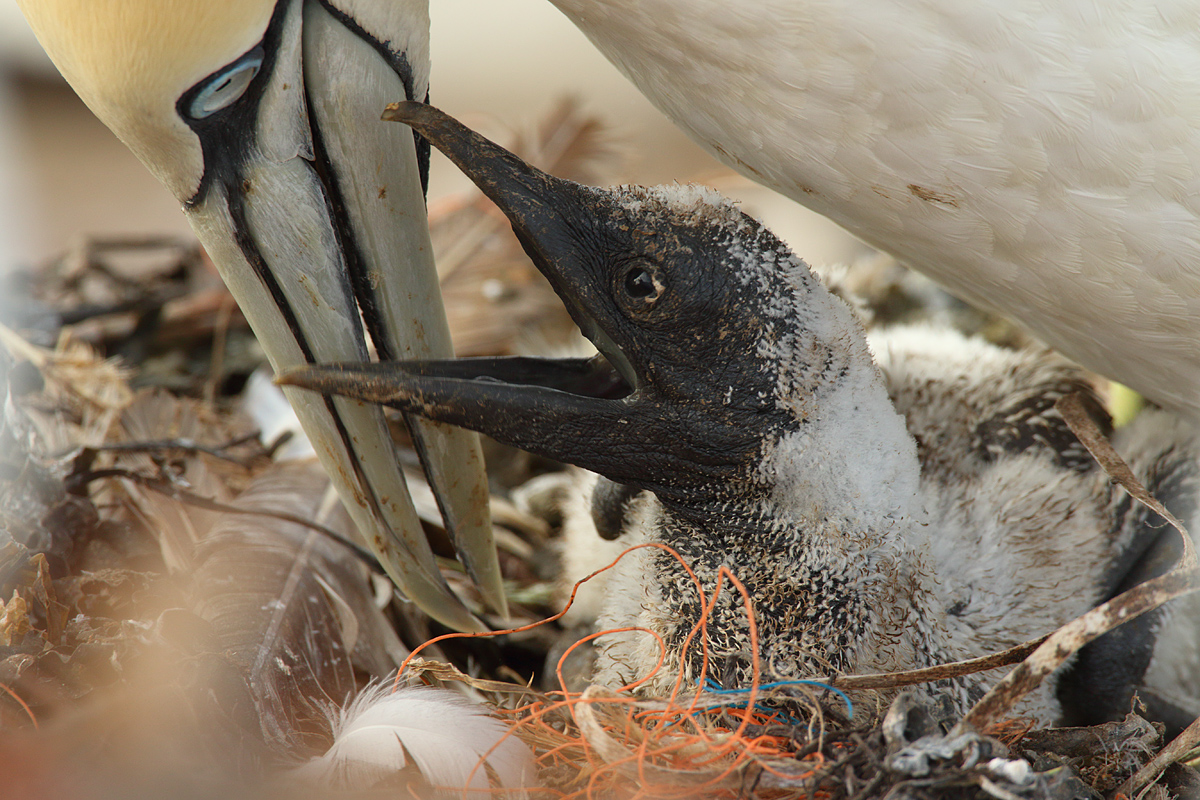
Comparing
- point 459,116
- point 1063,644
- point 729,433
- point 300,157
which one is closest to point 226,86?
point 300,157

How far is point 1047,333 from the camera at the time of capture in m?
1.11

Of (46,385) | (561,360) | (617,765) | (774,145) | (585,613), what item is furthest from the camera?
(46,385)

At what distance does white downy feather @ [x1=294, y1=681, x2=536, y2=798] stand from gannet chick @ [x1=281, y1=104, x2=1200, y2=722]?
19 centimetres

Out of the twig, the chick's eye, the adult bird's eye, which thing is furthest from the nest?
the adult bird's eye

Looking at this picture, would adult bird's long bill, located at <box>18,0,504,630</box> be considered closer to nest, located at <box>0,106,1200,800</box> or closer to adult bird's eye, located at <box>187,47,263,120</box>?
adult bird's eye, located at <box>187,47,263,120</box>

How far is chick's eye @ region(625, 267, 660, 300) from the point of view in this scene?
0.93 metres

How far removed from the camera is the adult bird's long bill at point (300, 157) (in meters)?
0.83

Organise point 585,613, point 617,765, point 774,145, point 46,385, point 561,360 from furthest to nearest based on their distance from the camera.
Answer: point 46,385
point 585,613
point 561,360
point 774,145
point 617,765

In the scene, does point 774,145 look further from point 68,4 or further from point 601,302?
point 68,4

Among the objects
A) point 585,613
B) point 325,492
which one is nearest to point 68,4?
point 325,492

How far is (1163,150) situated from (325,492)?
1.10m

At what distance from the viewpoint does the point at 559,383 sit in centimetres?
102

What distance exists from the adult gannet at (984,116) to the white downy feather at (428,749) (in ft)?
2.00

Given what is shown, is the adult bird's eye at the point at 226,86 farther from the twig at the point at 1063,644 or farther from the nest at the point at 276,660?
the twig at the point at 1063,644
